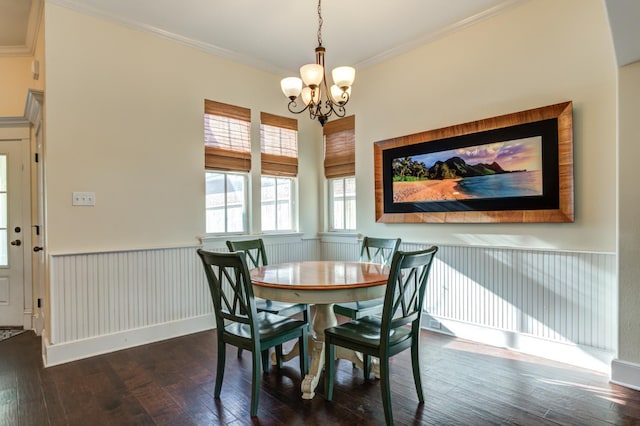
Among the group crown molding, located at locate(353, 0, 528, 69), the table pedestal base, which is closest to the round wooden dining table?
the table pedestal base

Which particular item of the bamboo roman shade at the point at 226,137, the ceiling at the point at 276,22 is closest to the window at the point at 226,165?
the bamboo roman shade at the point at 226,137

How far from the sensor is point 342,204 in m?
4.69

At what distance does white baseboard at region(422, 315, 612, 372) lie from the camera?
2.68 meters

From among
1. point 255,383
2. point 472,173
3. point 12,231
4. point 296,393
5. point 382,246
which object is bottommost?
point 296,393

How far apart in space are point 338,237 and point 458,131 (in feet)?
6.32

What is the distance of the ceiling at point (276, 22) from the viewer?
309cm

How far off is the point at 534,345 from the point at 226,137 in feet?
11.6

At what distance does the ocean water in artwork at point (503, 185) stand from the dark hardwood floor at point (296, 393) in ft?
4.36

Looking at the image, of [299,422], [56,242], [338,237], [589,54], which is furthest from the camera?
[338,237]

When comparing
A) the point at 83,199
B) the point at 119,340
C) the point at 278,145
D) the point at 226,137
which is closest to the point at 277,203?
the point at 278,145

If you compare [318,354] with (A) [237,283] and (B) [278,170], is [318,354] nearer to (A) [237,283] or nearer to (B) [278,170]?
(A) [237,283]

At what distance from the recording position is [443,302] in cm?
359

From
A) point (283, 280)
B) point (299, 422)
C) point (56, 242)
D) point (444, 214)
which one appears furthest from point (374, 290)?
point (56, 242)

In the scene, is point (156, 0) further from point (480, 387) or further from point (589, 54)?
point (480, 387)
